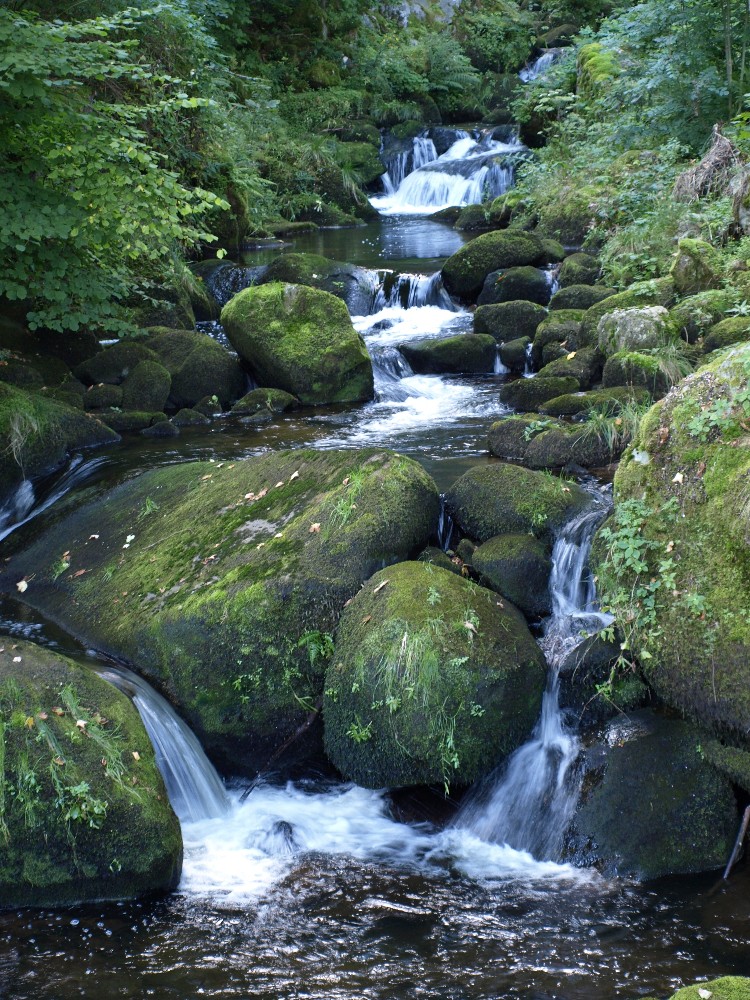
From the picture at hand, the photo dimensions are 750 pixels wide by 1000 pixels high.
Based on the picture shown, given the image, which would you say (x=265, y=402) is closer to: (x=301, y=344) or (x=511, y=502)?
(x=301, y=344)

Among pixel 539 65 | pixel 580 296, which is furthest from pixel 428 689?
pixel 539 65

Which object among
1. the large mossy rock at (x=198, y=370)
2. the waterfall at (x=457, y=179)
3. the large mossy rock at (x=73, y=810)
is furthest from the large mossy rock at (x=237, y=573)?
the waterfall at (x=457, y=179)

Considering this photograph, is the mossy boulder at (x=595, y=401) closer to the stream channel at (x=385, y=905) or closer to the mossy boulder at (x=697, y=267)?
the mossy boulder at (x=697, y=267)

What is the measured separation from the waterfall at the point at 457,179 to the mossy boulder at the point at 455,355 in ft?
36.1

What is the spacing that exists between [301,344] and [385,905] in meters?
7.40

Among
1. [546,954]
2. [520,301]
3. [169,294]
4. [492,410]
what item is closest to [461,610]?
[546,954]

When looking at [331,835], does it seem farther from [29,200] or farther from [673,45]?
[673,45]

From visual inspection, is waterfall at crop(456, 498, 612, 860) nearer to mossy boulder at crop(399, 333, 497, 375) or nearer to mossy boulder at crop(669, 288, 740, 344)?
mossy boulder at crop(669, 288, 740, 344)

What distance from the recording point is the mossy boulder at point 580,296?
11.9 m

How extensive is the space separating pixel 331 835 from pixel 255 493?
8.75 ft

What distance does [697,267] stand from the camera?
995cm

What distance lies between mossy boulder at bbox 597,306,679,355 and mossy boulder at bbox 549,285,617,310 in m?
2.09

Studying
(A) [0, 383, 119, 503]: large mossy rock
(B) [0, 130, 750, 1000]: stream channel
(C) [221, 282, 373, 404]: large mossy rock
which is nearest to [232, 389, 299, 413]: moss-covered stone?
(C) [221, 282, 373, 404]: large mossy rock

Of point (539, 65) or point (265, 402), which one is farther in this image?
point (539, 65)
